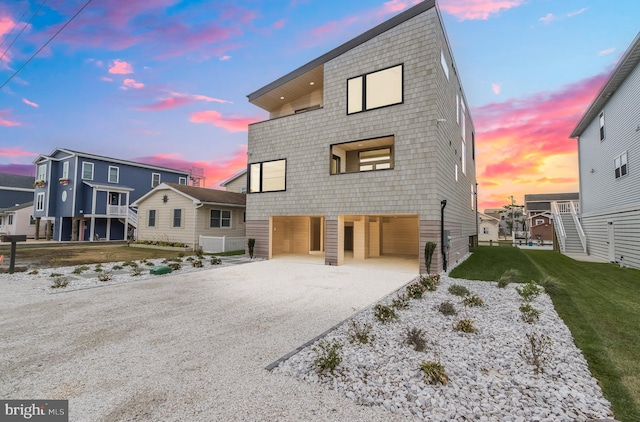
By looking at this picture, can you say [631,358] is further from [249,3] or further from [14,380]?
[249,3]

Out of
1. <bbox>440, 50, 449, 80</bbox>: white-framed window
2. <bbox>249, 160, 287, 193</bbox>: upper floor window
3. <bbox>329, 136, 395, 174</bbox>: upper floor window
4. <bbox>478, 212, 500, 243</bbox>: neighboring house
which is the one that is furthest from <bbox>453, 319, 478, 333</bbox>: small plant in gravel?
<bbox>478, 212, 500, 243</bbox>: neighboring house

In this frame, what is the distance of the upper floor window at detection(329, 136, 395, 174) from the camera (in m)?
13.4

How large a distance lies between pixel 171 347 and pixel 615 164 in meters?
22.4

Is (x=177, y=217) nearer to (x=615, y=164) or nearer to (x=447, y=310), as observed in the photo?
(x=447, y=310)

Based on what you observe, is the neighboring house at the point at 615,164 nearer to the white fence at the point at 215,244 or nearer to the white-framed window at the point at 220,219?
the white fence at the point at 215,244

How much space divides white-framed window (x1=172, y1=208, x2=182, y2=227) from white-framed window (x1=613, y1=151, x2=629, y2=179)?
2784cm

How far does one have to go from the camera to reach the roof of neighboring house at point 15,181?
1387 inches

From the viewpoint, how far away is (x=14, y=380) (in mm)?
3234

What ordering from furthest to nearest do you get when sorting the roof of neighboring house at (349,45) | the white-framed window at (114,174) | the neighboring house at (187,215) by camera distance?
the white-framed window at (114,174) < the neighboring house at (187,215) < the roof of neighboring house at (349,45)

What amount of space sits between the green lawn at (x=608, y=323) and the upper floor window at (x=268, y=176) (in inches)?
391

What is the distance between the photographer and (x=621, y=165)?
1405 centimetres

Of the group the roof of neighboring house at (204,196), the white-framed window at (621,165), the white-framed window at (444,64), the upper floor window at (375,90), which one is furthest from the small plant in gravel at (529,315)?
the roof of neighboring house at (204,196)

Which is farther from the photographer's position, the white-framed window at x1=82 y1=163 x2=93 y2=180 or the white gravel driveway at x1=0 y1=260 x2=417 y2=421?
the white-framed window at x1=82 y1=163 x2=93 y2=180

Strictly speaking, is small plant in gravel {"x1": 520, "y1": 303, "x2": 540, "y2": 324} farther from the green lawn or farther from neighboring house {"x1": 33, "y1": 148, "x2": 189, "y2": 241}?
neighboring house {"x1": 33, "y1": 148, "x2": 189, "y2": 241}
